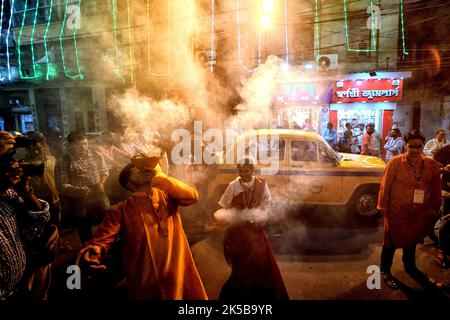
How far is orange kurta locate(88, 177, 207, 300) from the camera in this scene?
7.16ft

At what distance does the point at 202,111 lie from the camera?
13938 mm

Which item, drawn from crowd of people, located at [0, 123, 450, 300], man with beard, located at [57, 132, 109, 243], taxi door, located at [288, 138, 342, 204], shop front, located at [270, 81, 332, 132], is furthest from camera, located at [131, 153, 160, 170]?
shop front, located at [270, 81, 332, 132]

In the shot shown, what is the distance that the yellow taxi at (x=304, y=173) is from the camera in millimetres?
5777

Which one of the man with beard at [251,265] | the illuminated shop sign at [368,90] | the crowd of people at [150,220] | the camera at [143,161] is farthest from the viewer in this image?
the illuminated shop sign at [368,90]

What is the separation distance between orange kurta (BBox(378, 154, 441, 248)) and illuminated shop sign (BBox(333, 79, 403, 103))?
1037 cm

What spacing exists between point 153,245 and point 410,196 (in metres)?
3.39

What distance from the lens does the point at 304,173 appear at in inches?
227

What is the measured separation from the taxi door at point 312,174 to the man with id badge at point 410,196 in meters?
2.07

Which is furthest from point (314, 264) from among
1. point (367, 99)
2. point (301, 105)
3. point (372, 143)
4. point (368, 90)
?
point (368, 90)

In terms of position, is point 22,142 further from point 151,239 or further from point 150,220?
point 151,239

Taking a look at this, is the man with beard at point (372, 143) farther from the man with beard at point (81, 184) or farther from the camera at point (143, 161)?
the camera at point (143, 161)

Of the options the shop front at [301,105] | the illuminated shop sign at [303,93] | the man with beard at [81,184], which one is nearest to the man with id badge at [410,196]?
the man with beard at [81,184]

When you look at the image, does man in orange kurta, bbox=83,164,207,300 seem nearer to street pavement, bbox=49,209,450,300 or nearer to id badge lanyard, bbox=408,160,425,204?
street pavement, bbox=49,209,450,300
